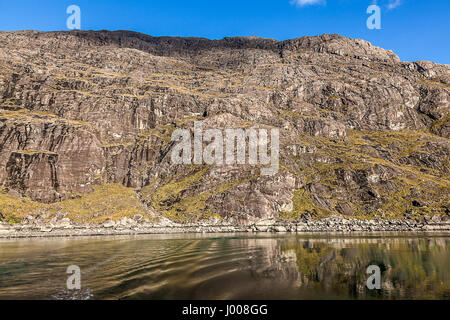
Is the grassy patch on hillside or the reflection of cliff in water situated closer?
the reflection of cliff in water

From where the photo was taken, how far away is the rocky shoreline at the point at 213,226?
373 ft

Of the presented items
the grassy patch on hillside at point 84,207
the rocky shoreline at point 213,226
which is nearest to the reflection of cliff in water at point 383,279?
the rocky shoreline at point 213,226

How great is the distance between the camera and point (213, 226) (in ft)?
429

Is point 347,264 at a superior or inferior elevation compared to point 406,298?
inferior

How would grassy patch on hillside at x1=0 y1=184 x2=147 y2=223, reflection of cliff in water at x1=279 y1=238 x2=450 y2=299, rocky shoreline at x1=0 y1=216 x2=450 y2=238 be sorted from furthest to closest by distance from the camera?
grassy patch on hillside at x1=0 y1=184 x2=147 y2=223, rocky shoreline at x1=0 y1=216 x2=450 y2=238, reflection of cliff in water at x1=279 y1=238 x2=450 y2=299

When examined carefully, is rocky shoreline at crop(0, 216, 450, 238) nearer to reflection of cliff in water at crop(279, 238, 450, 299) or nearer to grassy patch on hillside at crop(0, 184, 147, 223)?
grassy patch on hillside at crop(0, 184, 147, 223)

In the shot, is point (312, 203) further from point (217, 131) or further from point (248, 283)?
point (248, 283)

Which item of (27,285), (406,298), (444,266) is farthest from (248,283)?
(444,266)

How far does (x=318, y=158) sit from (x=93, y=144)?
150 meters

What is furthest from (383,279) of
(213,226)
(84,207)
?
(84,207)

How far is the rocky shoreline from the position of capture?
114 m

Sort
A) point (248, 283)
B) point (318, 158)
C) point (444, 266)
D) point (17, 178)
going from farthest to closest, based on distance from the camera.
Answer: point (318, 158) < point (17, 178) < point (444, 266) < point (248, 283)

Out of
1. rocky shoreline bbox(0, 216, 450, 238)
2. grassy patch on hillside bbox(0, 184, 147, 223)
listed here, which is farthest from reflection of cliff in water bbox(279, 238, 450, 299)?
grassy patch on hillside bbox(0, 184, 147, 223)
